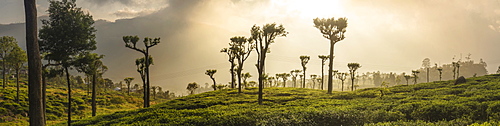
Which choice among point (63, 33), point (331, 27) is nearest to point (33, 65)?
point (63, 33)

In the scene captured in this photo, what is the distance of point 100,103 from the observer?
238ft

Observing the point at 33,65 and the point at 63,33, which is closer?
the point at 33,65

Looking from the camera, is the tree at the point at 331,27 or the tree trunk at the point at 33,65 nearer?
the tree trunk at the point at 33,65

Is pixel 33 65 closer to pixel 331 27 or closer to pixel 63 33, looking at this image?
pixel 63 33

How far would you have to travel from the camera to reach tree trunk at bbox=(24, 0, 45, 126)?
1225 cm

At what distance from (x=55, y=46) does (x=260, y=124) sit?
83.2ft

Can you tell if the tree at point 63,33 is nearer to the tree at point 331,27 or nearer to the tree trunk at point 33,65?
the tree trunk at point 33,65

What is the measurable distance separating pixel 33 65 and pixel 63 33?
1487cm

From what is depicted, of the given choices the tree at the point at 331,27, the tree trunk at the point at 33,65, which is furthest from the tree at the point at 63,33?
the tree at the point at 331,27

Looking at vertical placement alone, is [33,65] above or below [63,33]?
below

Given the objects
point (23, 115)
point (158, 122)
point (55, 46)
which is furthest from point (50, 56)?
point (23, 115)

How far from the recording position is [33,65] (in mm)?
12555

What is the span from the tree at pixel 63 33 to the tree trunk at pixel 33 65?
13.6m

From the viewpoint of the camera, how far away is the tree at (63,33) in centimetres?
2469
